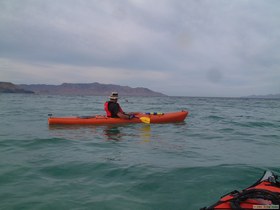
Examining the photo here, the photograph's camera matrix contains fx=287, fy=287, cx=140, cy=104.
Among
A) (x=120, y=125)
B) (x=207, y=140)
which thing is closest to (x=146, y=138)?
(x=207, y=140)

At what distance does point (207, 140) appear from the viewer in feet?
35.5

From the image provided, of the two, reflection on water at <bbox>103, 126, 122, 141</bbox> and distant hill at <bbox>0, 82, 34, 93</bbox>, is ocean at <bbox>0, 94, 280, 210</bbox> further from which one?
distant hill at <bbox>0, 82, 34, 93</bbox>

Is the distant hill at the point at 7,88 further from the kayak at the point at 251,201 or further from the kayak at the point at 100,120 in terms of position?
the kayak at the point at 251,201

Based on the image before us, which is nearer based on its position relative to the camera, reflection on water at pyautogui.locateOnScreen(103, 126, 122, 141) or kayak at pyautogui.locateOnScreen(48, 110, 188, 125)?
reflection on water at pyautogui.locateOnScreen(103, 126, 122, 141)

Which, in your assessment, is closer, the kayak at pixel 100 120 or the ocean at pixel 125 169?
the ocean at pixel 125 169

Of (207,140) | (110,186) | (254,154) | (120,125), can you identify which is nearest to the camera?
(110,186)

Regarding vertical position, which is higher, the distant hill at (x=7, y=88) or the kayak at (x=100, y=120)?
the distant hill at (x=7, y=88)

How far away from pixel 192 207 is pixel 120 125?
9344 mm

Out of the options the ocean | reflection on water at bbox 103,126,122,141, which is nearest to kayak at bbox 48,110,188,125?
reflection on water at bbox 103,126,122,141

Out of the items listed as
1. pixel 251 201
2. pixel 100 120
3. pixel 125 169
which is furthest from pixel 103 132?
pixel 251 201

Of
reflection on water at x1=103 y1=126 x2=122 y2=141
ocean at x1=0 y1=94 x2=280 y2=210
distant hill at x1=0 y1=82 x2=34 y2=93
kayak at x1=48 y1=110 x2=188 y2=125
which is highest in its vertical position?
distant hill at x1=0 y1=82 x2=34 y2=93

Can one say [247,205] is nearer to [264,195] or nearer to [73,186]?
[264,195]

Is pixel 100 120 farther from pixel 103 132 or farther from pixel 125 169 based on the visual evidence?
pixel 125 169

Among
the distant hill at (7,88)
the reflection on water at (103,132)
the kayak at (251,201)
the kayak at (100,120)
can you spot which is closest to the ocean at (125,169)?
the reflection on water at (103,132)
